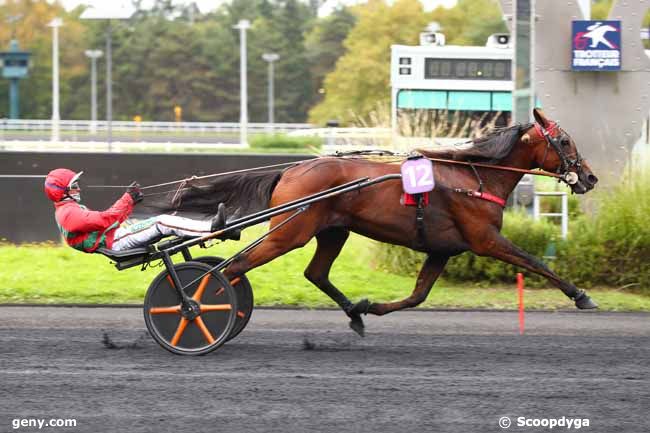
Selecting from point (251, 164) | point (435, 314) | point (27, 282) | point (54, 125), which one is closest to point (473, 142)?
point (435, 314)

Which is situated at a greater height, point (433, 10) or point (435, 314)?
point (433, 10)

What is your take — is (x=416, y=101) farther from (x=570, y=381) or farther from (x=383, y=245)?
(x=570, y=381)

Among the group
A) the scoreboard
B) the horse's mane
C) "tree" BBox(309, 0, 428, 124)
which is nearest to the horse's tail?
the horse's mane

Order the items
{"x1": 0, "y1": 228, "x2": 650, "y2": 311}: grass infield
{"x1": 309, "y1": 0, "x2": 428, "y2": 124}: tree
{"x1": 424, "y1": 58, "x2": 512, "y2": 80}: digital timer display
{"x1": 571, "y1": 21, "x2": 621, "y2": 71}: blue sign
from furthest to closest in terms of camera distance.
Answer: {"x1": 309, "y1": 0, "x2": 428, "y2": 124}: tree, {"x1": 424, "y1": 58, "x2": 512, "y2": 80}: digital timer display, {"x1": 571, "y1": 21, "x2": 621, "y2": 71}: blue sign, {"x1": 0, "y1": 228, "x2": 650, "y2": 311}: grass infield

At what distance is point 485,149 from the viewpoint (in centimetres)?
729

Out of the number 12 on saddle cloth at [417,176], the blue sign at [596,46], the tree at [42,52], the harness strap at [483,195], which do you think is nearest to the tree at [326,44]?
the tree at [42,52]

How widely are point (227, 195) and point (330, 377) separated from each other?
6.16 feet

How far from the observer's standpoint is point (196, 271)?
6570 millimetres

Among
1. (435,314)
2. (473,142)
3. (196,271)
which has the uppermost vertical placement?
(473,142)

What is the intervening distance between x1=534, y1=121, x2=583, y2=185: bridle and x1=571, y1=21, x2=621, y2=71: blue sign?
13.5 feet

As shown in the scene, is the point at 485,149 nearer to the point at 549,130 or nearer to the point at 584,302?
the point at 549,130

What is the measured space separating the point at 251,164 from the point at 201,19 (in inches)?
2195

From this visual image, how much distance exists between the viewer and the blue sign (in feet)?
36.2

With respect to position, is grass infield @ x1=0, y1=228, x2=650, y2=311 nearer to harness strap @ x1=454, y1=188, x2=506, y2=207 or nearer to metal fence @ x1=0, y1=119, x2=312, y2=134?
harness strap @ x1=454, y1=188, x2=506, y2=207
